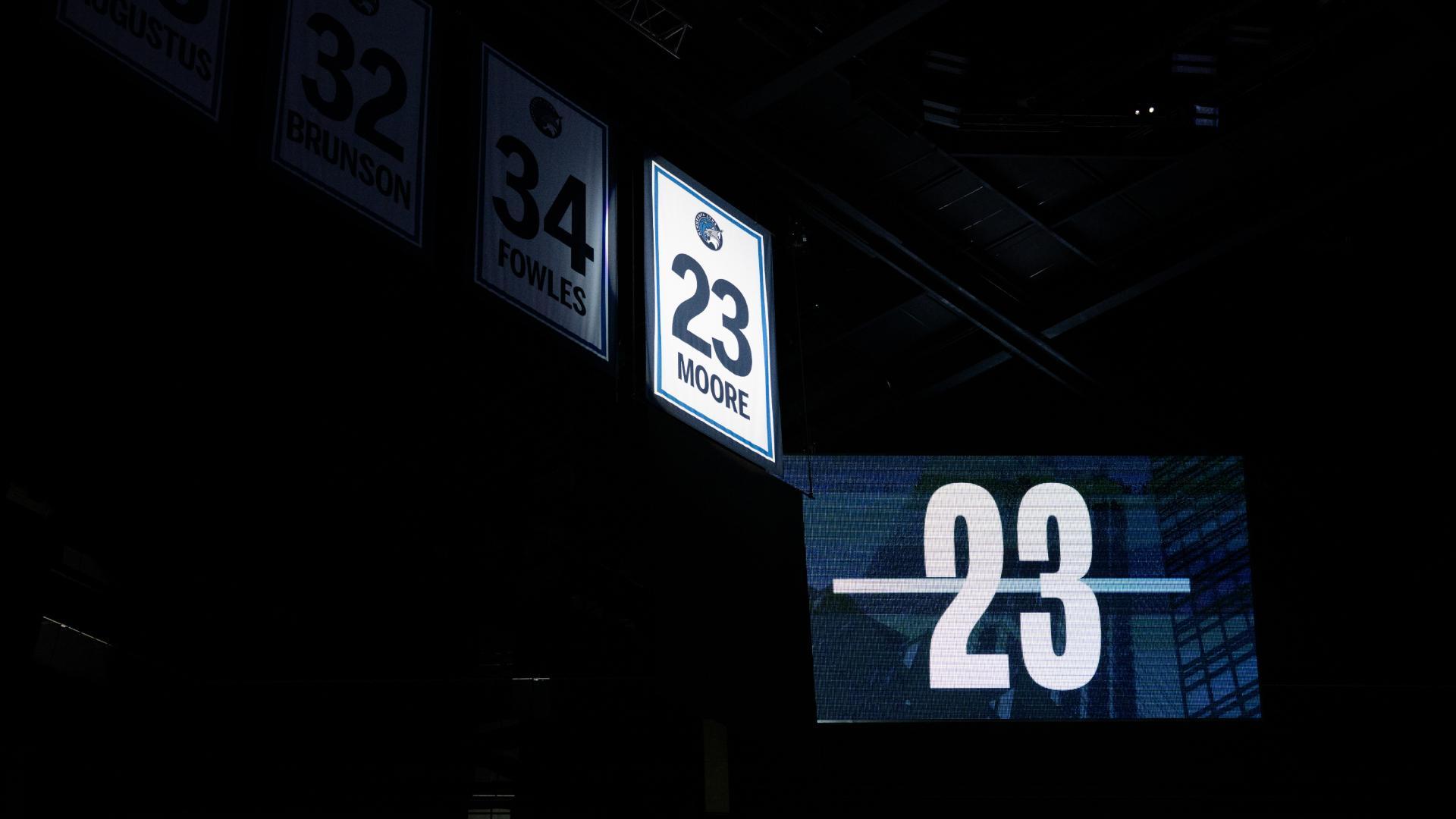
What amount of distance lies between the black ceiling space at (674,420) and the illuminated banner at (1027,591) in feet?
3.20

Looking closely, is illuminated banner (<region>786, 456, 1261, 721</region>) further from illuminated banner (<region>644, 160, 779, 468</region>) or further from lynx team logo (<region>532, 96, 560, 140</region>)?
lynx team logo (<region>532, 96, 560, 140</region>)

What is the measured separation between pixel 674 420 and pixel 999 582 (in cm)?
430

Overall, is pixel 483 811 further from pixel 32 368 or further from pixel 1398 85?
pixel 1398 85

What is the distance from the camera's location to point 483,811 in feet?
32.1

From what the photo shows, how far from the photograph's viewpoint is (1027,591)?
9.82 metres

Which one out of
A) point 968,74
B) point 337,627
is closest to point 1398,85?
point 968,74

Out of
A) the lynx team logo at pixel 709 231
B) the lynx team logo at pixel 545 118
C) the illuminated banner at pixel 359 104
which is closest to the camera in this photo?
the illuminated banner at pixel 359 104

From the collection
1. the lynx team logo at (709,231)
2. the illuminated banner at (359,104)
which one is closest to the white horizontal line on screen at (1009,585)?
the lynx team logo at (709,231)

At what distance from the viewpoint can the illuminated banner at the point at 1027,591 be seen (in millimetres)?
9680

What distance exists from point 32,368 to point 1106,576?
22.5 feet

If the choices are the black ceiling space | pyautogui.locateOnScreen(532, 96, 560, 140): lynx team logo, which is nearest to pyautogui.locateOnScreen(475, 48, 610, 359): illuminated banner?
pyautogui.locateOnScreen(532, 96, 560, 140): lynx team logo

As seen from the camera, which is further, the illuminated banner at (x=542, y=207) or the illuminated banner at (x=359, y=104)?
the illuminated banner at (x=542, y=207)

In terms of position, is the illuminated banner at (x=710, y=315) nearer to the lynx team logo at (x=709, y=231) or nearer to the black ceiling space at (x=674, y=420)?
the lynx team logo at (x=709, y=231)

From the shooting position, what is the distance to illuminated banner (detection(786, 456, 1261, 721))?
31.8ft
